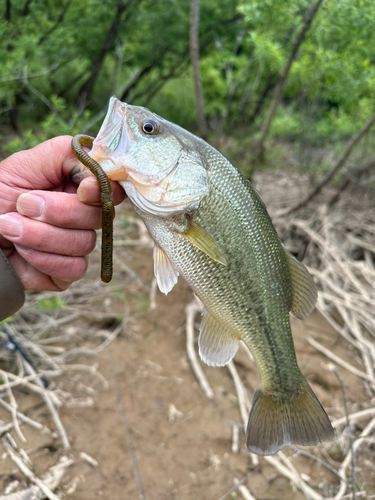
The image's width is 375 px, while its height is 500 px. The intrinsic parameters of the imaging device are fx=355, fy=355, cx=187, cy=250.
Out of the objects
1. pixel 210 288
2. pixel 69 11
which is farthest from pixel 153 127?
pixel 69 11

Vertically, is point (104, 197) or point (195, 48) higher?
point (195, 48)

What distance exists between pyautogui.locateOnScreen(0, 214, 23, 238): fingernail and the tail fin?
1221 mm

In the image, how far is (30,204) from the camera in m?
1.36

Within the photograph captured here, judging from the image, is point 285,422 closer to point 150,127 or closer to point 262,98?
point 150,127

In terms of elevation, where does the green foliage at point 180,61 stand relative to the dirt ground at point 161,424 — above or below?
above

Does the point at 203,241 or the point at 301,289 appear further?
the point at 301,289

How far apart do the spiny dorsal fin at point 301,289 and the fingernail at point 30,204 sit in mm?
1026

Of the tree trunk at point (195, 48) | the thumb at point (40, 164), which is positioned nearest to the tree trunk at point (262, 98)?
the tree trunk at point (195, 48)

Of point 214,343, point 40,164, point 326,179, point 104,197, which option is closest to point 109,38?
point 326,179

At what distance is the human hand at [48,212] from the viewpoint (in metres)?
1.37

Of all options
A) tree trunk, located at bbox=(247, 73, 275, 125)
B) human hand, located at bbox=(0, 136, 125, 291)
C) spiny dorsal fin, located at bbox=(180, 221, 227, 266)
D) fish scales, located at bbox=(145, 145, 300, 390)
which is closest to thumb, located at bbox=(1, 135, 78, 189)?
human hand, located at bbox=(0, 136, 125, 291)

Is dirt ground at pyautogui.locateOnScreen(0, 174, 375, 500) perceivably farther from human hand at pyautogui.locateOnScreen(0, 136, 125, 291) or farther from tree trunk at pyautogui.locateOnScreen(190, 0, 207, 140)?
tree trunk at pyautogui.locateOnScreen(190, 0, 207, 140)

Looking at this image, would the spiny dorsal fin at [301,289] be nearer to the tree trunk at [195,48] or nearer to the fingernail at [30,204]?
the fingernail at [30,204]

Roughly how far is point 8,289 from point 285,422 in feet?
4.26
